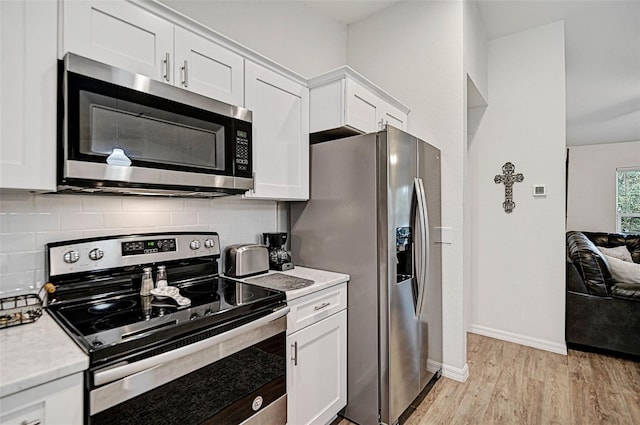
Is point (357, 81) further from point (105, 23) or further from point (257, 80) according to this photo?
point (105, 23)

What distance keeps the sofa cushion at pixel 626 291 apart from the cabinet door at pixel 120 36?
377 cm

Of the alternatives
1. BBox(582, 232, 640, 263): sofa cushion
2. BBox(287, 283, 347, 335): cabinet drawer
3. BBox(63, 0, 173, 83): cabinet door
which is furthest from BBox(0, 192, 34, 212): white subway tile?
BBox(582, 232, 640, 263): sofa cushion

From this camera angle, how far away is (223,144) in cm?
163

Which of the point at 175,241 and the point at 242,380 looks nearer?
the point at 242,380

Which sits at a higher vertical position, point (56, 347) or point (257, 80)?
point (257, 80)

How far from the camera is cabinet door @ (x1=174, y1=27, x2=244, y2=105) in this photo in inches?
58.9

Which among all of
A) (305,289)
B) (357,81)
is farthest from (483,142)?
(305,289)

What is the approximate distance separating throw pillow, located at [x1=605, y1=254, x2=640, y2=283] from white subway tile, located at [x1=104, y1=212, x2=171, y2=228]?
3.82m

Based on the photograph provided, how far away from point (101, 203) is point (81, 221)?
0.11 m

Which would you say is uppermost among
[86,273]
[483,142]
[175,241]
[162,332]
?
[483,142]

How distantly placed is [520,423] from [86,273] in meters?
2.49

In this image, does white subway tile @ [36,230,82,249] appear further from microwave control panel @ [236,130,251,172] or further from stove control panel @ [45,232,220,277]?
microwave control panel @ [236,130,251,172]

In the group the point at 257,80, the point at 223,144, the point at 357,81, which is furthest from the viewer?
the point at 357,81

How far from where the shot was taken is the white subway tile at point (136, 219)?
60.7 inches
